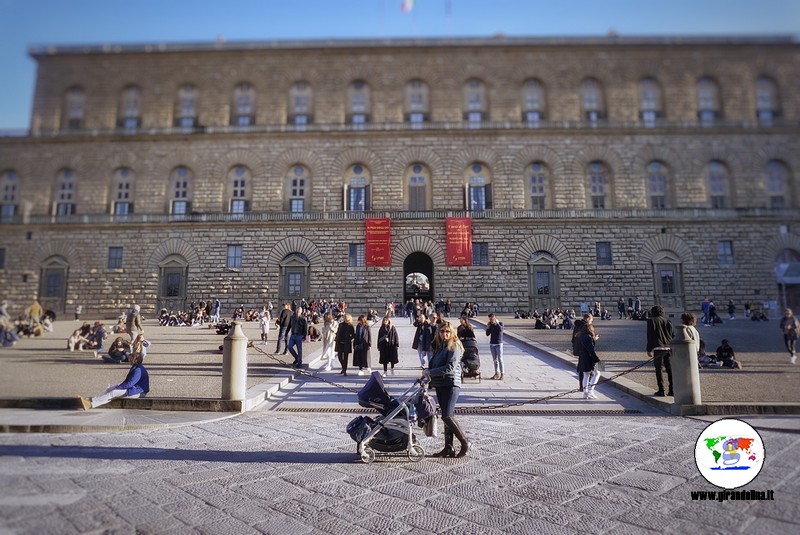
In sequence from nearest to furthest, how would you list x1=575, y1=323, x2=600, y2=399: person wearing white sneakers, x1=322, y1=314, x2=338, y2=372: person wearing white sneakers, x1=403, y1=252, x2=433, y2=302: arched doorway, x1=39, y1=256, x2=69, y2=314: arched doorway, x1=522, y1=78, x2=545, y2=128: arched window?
x1=575, y1=323, x2=600, y2=399: person wearing white sneakers → x1=322, y1=314, x2=338, y2=372: person wearing white sneakers → x1=39, y1=256, x2=69, y2=314: arched doorway → x1=522, y1=78, x2=545, y2=128: arched window → x1=403, y1=252, x2=433, y2=302: arched doorway

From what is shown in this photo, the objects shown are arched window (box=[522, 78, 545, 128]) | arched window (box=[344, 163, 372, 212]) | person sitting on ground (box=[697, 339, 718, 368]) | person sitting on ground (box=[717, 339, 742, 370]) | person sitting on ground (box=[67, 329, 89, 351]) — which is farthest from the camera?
arched window (box=[522, 78, 545, 128])

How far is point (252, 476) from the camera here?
11.8 feet

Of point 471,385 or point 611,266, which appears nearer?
point 471,385

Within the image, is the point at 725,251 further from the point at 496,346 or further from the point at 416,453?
A: the point at 416,453

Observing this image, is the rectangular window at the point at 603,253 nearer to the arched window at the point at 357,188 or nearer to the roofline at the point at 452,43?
the roofline at the point at 452,43

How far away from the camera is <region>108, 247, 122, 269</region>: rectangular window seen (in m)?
22.1

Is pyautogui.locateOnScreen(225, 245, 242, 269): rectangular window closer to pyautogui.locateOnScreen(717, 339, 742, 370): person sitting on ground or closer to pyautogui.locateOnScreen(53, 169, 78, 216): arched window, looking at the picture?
pyautogui.locateOnScreen(53, 169, 78, 216): arched window

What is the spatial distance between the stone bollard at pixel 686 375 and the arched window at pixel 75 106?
3059 cm

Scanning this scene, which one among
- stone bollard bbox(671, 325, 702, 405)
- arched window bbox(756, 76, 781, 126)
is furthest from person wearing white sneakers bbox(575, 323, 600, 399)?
arched window bbox(756, 76, 781, 126)

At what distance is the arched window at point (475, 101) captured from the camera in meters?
25.2

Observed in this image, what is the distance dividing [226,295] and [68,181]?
10.8m

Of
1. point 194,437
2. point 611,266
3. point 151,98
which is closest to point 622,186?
point 611,266

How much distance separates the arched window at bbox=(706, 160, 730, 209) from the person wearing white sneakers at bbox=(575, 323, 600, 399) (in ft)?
75.0

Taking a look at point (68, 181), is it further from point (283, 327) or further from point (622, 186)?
point (622, 186)
